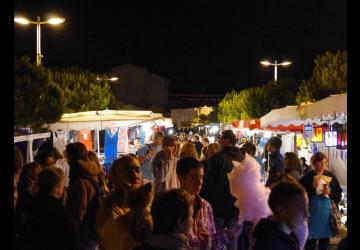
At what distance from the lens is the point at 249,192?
5887 mm

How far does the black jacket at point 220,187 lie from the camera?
6.91 meters

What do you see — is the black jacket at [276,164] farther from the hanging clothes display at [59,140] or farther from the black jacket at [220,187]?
the hanging clothes display at [59,140]

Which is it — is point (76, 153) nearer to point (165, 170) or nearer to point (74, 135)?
point (165, 170)

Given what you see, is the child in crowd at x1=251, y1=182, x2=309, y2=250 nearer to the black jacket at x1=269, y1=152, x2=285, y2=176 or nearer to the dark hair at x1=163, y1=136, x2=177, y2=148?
the dark hair at x1=163, y1=136, x2=177, y2=148

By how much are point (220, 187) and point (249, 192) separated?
1.15 meters

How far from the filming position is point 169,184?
324 inches

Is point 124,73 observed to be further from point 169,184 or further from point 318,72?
point 169,184

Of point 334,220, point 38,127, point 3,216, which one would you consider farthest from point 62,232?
point 38,127

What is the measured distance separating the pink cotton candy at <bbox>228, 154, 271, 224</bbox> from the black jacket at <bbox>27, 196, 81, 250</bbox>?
2233mm

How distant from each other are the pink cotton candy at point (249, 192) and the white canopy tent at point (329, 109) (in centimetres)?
425

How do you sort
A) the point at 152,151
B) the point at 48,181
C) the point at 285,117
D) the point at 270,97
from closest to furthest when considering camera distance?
1. the point at 48,181
2. the point at 152,151
3. the point at 285,117
4. the point at 270,97

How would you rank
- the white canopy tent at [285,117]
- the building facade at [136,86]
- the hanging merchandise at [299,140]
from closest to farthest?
the white canopy tent at [285,117]
the hanging merchandise at [299,140]
the building facade at [136,86]

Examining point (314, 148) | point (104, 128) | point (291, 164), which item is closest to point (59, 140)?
point (104, 128)

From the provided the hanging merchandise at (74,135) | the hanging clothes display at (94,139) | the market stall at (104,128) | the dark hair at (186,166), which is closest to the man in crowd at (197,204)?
the dark hair at (186,166)
